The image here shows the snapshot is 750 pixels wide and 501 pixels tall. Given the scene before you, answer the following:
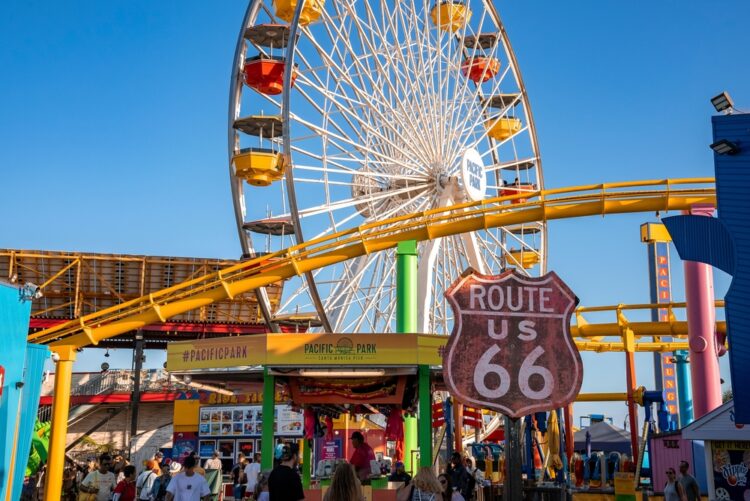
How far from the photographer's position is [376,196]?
77.2 feet

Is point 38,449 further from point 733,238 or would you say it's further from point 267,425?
point 733,238

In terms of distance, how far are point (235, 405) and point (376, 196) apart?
12.0m

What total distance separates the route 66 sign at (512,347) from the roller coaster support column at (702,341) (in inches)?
479

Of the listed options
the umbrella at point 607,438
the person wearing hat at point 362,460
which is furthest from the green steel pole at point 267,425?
the umbrella at point 607,438

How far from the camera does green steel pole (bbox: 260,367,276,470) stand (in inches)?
527

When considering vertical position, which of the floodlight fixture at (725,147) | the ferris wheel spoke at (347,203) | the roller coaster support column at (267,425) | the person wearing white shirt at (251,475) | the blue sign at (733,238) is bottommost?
the person wearing white shirt at (251,475)

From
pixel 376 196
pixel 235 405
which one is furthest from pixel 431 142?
pixel 235 405

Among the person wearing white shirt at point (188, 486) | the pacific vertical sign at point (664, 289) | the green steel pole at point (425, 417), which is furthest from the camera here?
the pacific vertical sign at point (664, 289)

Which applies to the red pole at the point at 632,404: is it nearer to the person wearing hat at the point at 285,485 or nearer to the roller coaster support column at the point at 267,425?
the roller coaster support column at the point at 267,425

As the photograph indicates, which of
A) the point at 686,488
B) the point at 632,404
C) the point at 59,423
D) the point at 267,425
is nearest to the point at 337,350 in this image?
the point at 267,425

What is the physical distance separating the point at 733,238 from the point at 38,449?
19.3 m

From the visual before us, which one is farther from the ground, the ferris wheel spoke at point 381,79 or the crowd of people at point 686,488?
the ferris wheel spoke at point 381,79

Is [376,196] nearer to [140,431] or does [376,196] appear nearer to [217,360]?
[217,360]

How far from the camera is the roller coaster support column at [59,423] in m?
16.1
